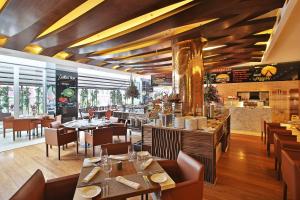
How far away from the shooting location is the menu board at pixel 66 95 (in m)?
8.34

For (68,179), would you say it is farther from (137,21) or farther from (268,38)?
(268,38)

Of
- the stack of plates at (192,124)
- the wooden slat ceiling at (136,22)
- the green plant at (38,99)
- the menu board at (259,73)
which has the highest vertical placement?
the wooden slat ceiling at (136,22)

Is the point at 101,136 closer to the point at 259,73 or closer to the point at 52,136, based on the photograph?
the point at 52,136

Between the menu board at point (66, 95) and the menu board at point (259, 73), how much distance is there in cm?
796

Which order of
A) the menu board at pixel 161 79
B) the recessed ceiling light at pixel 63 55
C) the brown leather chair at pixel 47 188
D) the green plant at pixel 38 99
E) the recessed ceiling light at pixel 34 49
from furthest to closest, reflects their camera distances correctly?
the menu board at pixel 161 79 < the green plant at pixel 38 99 < the recessed ceiling light at pixel 63 55 < the recessed ceiling light at pixel 34 49 < the brown leather chair at pixel 47 188

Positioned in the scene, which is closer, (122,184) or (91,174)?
(122,184)

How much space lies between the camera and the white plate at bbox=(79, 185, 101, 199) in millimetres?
1556

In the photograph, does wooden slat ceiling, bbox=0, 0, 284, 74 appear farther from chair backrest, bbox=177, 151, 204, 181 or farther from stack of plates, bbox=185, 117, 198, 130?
chair backrest, bbox=177, 151, 204, 181

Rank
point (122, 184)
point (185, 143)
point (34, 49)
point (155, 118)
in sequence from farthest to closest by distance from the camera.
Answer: point (34, 49) → point (155, 118) → point (185, 143) → point (122, 184)

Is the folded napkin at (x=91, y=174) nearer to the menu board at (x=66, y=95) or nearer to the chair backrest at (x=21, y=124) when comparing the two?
the chair backrest at (x=21, y=124)

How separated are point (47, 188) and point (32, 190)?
0.31 meters

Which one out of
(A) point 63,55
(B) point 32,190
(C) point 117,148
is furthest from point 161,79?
(B) point 32,190

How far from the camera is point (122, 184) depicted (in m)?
1.73

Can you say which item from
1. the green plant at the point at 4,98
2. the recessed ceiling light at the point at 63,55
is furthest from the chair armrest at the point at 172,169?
the green plant at the point at 4,98
